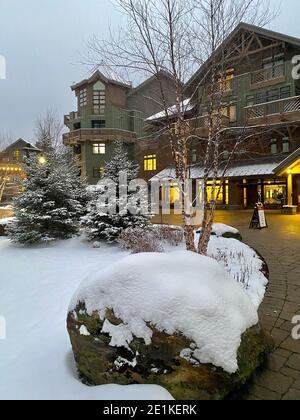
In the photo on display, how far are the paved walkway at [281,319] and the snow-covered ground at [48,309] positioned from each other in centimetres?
38

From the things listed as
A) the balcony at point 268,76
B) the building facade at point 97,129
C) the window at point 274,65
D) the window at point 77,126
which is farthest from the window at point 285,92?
the window at point 77,126

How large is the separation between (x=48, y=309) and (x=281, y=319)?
13.2 feet

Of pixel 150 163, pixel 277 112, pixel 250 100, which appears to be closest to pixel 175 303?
pixel 277 112

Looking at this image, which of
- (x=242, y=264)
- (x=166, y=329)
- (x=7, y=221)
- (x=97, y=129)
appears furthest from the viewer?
(x=97, y=129)

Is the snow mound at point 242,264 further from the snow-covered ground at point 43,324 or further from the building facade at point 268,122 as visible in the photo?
the building facade at point 268,122

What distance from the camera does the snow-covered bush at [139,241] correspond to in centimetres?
810

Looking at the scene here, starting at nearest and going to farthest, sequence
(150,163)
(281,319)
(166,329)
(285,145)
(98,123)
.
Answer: (166,329) → (281,319) → (285,145) → (150,163) → (98,123)

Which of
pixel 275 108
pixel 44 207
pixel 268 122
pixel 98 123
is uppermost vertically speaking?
pixel 98 123

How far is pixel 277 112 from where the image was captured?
813 inches

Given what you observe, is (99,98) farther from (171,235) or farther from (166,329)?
(166,329)

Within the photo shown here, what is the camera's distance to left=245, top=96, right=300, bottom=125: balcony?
64.9 feet

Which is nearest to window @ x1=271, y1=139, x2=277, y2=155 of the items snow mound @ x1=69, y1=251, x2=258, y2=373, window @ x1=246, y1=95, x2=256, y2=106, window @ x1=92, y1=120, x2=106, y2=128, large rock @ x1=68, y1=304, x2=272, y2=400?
window @ x1=246, y1=95, x2=256, y2=106

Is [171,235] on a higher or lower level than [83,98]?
lower
